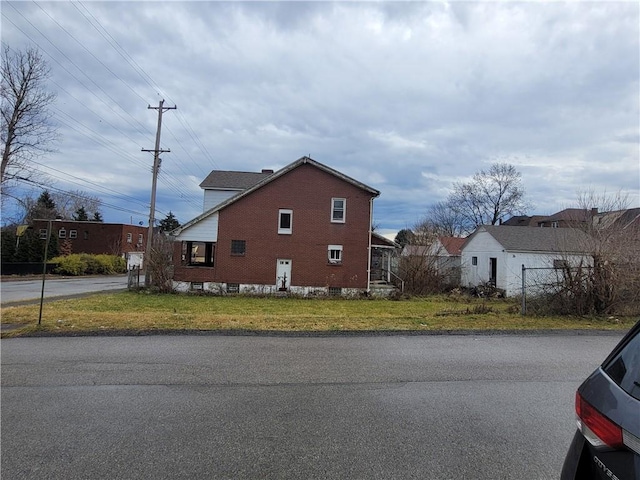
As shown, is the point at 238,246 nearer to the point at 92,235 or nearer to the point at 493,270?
the point at 493,270

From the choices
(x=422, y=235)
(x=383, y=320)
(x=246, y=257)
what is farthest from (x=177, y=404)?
(x=422, y=235)

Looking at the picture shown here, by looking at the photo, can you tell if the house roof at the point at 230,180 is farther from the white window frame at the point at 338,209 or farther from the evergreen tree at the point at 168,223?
the evergreen tree at the point at 168,223

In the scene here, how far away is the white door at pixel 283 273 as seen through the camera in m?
25.9

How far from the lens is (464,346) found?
27.4 feet

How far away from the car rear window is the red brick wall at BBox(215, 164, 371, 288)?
23635mm

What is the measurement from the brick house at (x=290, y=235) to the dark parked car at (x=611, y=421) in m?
23.5

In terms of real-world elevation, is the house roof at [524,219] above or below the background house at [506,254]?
above

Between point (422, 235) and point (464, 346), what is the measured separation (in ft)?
73.4

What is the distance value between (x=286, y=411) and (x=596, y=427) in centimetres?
335

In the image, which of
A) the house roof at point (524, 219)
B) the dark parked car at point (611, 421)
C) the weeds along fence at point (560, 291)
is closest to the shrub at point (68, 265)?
the weeds along fence at point (560, 291)

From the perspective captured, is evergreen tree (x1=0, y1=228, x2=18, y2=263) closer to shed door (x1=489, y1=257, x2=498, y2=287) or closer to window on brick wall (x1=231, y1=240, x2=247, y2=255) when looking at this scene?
window on brick wall (x1=231, y1=240, x2=247, y2=255)

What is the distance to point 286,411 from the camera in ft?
15.2

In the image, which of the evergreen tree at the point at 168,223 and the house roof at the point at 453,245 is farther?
the evergreen tree at the point at 168,223

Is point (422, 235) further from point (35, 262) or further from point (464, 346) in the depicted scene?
point (35, 262)
